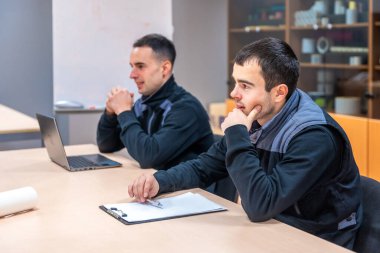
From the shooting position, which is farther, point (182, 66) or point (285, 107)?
point (182, 66)

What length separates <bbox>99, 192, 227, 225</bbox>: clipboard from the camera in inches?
58.6

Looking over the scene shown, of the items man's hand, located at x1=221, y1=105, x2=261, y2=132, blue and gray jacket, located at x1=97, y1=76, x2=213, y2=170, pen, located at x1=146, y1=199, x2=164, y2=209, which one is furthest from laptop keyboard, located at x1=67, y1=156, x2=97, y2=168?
man's hand, located at x1=221, y1=105, x2=261, y2=132

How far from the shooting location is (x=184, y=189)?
182 centimetres

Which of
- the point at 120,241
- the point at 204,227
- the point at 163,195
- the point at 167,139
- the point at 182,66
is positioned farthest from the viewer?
the point at 182,66

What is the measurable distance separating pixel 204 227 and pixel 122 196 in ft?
1.36

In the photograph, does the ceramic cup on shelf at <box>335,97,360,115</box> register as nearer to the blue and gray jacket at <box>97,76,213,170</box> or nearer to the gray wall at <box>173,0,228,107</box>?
the gray wall at <box>173,0,228,107</box>

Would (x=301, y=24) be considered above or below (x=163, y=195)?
above

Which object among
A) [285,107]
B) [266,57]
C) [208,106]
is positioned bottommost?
[208,106]

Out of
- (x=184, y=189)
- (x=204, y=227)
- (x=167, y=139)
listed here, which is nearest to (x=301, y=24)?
(x=167, y=139)

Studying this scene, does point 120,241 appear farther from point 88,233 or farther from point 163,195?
point 163,195

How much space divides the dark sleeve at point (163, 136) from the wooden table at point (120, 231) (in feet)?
1.31

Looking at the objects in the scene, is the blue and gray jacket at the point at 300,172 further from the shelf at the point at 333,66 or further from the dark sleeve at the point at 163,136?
the shelf at the point at 333,66

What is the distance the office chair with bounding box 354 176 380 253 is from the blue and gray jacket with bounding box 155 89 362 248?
2 cm

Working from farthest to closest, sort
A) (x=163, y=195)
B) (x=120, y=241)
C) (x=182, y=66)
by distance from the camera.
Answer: (x=182, y=66) → (x=163, y=195) → (x=120, y=241)
